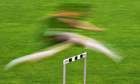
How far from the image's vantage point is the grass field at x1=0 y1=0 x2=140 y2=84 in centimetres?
671

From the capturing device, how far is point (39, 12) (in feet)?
35.3

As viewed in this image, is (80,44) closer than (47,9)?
Yes

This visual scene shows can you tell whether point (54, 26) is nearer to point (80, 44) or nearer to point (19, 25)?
point (80, 44)

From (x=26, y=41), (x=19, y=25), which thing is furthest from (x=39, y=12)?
(x=26, y=41)

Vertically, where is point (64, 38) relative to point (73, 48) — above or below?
below

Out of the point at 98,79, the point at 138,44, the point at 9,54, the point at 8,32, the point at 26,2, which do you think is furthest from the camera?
the point at 26,2

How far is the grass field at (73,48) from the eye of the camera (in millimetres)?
6711

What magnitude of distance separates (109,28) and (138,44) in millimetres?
1358

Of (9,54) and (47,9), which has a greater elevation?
(47,9)

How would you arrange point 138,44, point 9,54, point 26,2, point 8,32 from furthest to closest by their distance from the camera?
point 26,2 < point 8,32 < point 138,44 < point 9,54

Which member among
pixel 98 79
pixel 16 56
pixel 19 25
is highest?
pixel 19 25

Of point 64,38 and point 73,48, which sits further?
point 73,48

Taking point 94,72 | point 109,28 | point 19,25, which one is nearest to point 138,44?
point 109,28

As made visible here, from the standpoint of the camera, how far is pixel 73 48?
827 centimetres
